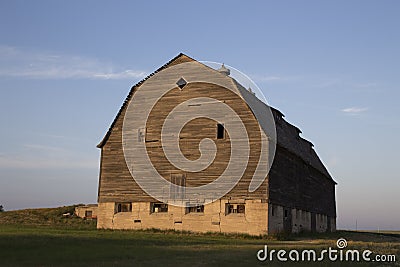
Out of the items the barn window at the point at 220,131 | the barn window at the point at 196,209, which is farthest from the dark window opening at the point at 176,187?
the barn window at the point at 220,131

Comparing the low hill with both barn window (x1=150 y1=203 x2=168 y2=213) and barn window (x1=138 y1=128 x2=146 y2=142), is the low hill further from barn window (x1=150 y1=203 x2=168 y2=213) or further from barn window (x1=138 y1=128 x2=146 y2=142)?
barn window (x1=138 y1=128 x2=146 y2=142)

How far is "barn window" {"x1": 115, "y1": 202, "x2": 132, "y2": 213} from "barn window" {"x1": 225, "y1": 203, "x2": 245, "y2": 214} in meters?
7.78

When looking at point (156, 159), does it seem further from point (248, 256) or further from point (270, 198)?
point (248, 256)

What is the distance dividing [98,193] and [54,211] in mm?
11604

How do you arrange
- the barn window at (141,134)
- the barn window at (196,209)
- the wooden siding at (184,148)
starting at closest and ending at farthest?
the wooden siding at (184,148)
the barn window at (196,209)
the barn window at (141,134)

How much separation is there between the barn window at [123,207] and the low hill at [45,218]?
3.83m

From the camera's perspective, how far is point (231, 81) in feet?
125

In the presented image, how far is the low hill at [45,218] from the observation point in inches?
1751

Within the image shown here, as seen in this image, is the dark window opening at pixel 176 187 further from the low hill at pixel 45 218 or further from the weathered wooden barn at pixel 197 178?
the low hill at pixel 45 218

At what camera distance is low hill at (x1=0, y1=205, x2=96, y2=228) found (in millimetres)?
44466

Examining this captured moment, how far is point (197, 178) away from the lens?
37562 mm

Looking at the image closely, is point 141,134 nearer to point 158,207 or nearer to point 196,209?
point 158,207

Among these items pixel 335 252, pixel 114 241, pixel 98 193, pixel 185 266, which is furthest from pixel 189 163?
pixel 185 266

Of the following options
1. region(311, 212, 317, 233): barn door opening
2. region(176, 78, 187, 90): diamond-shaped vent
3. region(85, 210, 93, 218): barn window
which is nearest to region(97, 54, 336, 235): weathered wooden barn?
region(176, 78, 187, 90): diamond-shaped vent
